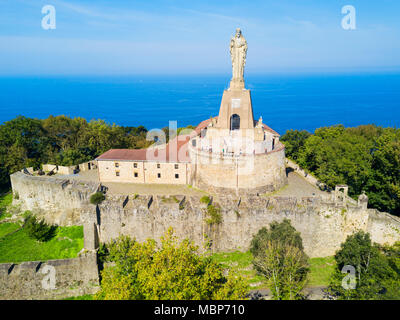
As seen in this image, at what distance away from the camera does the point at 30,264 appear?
78.0 ft

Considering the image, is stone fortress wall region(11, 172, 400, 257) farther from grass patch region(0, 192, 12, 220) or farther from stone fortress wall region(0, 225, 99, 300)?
grass patch region(0, 192, 12, 220)

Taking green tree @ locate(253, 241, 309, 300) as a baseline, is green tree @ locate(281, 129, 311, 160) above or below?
above

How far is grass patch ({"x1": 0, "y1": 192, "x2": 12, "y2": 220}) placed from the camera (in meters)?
35.2

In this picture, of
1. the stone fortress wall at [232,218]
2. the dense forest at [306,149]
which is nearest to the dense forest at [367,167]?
the dense forest at [306,149]

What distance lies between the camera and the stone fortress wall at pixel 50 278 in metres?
23.5

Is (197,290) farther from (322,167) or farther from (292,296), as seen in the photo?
(322,167)

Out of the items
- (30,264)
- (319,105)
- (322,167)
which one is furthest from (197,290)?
(319,105)

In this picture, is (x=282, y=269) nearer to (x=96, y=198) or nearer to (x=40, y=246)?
(x=96, y=198)

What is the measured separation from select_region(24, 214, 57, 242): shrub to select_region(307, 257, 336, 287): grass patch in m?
25.5

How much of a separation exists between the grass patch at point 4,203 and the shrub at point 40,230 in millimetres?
5639

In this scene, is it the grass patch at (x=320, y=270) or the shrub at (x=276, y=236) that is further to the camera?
the grass patch at (x=320, y=270)

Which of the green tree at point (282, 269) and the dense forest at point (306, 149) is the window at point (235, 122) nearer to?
the dense forest at point (306, 149)

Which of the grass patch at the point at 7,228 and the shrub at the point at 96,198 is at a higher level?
the shrub at the point at 96,198

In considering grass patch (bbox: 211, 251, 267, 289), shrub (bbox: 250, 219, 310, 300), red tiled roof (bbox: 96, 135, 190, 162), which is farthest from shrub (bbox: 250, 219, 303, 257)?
red tiled roof (bbox: 96, 135, 190, 162)
